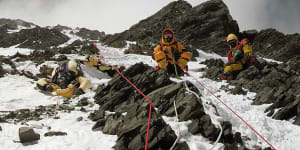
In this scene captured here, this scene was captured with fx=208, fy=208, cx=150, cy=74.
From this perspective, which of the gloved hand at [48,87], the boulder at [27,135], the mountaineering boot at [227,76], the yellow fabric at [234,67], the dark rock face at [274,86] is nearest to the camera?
the boulder at [27,135]

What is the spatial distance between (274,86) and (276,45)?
1980cm

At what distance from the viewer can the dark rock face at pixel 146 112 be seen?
14.5 ft

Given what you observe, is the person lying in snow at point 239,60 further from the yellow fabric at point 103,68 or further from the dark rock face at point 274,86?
the yellow fabric at point 103,68

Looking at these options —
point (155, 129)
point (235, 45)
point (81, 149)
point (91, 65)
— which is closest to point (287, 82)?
point (235, 45)

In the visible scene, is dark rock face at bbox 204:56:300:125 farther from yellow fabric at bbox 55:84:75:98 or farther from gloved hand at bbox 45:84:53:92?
gloved hand at bbox 45:84:53:92

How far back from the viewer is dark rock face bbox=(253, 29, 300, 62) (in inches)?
845

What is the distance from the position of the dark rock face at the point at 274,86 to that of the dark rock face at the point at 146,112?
287 centimetres

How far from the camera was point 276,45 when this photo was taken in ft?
81.9

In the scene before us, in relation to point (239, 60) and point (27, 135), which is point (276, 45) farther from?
point (27, 135)

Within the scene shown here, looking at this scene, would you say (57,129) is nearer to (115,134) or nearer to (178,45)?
(115,134)

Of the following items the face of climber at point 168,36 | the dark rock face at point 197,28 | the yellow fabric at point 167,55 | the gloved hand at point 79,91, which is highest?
the dark rock face at point 197,28

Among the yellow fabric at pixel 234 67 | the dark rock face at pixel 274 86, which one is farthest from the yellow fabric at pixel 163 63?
the yellow fabric at pixel 234 67

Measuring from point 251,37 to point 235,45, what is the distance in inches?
809

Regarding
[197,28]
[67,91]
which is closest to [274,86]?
[67,91]
